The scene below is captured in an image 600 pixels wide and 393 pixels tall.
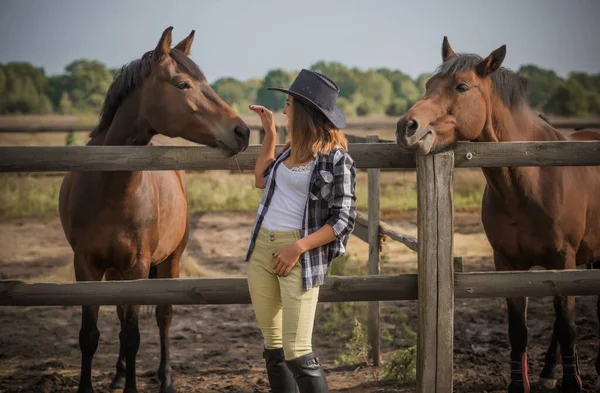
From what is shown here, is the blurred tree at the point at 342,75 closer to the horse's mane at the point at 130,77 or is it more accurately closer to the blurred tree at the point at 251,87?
the blurred tree at the point at 251,87

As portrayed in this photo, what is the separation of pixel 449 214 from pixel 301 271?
3.22ft

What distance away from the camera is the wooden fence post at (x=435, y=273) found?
3.46 m

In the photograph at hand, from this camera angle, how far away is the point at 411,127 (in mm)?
3725

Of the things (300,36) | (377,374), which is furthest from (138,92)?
(300,36)

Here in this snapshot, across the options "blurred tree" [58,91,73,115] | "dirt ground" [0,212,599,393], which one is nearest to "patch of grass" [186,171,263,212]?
"dirt ground" [0,212,599,393]

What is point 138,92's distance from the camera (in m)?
→ 4.29

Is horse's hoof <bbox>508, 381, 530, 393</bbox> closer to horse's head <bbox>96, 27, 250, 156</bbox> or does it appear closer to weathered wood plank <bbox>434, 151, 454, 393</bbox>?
weathered wood plank <bbox>434, 151, 454, 393</bbox>

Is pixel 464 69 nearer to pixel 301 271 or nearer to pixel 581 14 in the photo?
pixel 301 271

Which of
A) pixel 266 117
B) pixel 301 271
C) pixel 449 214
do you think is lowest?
pixel 301 271

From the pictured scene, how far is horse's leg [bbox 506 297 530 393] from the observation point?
453 centimetres

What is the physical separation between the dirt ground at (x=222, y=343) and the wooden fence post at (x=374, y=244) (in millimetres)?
217

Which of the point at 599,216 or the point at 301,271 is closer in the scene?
the point at 301,271

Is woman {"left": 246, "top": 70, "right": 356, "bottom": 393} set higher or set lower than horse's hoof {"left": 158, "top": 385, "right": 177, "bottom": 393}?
higher

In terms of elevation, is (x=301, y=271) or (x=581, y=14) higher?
(x=581, y=14)
